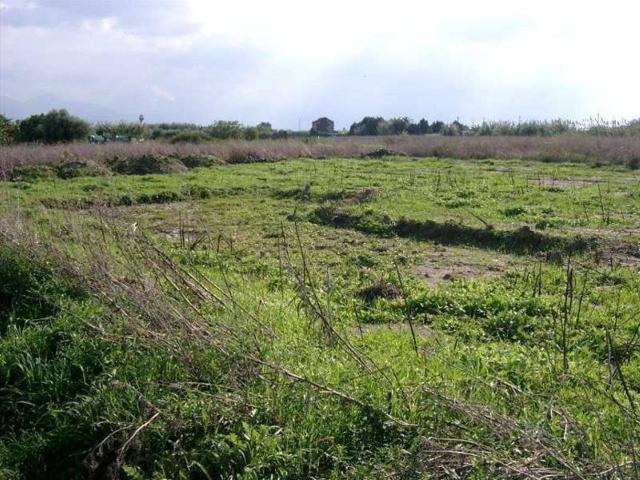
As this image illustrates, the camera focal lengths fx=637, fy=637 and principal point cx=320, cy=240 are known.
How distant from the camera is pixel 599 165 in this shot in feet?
76.8

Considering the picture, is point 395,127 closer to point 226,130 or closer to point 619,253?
point 226,130

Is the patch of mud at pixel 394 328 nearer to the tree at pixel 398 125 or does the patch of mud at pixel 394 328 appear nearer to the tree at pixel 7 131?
the tree at pixel 7 131

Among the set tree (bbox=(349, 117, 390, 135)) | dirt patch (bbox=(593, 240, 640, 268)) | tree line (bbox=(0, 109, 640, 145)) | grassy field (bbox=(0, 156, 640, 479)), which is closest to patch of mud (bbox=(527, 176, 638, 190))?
dirt patch (bbox=(593, 240, 640, 268))

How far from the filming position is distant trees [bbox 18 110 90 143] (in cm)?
4022

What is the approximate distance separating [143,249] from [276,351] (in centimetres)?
176

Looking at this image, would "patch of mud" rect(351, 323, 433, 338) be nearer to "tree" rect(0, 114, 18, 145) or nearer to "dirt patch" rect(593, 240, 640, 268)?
"dirt patch" rect(593, 240, 640, 268)

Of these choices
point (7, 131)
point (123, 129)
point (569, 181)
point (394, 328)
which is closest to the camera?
point (394, 328)

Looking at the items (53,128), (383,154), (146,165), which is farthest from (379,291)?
(53,128)

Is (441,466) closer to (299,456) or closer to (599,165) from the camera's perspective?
(299,456)

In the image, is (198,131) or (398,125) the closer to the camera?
(198,131)

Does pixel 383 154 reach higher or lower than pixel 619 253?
higher

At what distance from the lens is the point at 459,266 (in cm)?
927

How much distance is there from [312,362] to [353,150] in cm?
2716

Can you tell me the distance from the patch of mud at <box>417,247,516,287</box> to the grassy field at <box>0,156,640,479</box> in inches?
1.9
